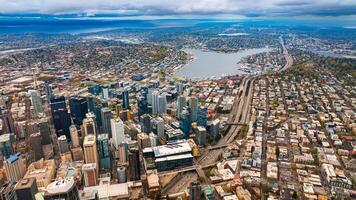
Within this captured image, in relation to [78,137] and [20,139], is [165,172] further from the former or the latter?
[20,139]

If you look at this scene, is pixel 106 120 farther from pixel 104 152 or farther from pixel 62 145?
pixel 104 152

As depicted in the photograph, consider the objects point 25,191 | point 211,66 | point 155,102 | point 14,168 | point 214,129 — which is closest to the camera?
point 25,191

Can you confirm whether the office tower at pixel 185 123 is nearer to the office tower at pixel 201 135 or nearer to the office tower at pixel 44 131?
the office tower at pixel 201 135

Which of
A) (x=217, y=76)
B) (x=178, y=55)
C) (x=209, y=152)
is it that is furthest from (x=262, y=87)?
(x=178, y=55)

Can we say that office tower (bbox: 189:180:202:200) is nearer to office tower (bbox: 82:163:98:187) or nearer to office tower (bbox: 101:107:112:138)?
office tower (bbox: 82:163:98:187)

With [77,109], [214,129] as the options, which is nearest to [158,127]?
[214,129]
